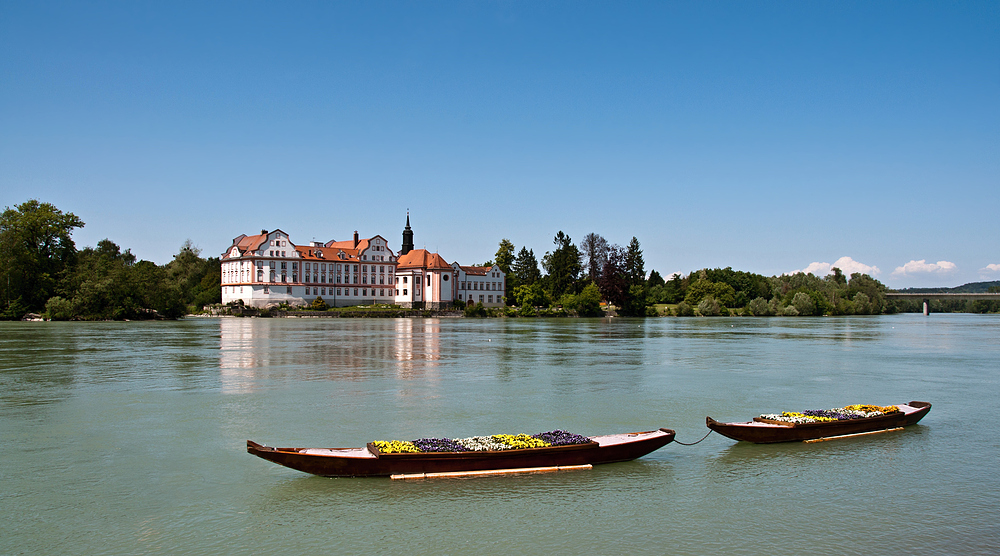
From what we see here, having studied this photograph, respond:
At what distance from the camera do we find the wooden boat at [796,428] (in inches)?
531

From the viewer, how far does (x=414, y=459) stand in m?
10.8

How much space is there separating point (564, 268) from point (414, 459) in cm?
10151

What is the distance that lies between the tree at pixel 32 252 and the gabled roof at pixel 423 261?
5112 centimetres

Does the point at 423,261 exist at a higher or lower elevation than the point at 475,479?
higher

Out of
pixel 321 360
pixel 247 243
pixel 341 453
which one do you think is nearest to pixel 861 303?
pixel 247 243

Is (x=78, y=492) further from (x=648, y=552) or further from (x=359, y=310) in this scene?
(x=359, y=310)

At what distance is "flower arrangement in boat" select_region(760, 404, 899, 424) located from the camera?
1419cm

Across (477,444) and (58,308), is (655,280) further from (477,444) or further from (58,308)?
(477,444)

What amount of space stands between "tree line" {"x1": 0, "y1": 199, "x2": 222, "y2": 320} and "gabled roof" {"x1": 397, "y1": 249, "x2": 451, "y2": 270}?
43.3m

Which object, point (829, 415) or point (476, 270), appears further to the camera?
point (476, 270)

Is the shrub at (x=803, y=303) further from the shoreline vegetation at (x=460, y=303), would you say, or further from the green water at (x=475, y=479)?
the green water at (x=475, y=479)

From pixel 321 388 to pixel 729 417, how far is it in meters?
12.8

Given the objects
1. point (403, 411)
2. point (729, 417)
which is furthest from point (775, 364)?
point (403, 411)

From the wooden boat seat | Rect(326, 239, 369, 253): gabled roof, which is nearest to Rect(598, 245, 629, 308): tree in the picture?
Rect(326, 239, 369, 253): gabled roof
